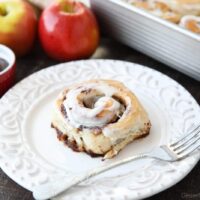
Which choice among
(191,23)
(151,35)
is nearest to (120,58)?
(151,35)

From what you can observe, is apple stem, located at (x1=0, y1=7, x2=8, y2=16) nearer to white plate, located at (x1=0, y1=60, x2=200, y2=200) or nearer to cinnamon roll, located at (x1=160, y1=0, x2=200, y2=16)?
white plate, located at (x1=0, y1=60, x2=200, y2=200)

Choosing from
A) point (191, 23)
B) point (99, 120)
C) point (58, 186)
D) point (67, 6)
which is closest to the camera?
point (58, 186)

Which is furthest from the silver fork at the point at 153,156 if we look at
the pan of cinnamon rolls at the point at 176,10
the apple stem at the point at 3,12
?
the apple stem at the point at 3,12

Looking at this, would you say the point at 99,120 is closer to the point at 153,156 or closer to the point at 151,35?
the point at 153,156

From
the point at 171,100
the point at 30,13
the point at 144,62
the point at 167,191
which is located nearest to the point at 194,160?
the point at 167,191

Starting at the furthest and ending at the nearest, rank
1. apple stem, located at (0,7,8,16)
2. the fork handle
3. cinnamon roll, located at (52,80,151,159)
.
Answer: apple stem, located at (0,7,8,16) → cinnamon roll, located at (52,80,151,159) → the fork handle

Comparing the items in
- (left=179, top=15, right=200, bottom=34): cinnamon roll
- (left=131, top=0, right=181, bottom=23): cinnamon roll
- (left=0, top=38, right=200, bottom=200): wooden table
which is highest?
(left=179, top=15, right=200, bottom=34): cinnamon roll

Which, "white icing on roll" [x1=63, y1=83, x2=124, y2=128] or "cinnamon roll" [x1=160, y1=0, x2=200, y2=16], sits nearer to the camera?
"white icing on roll" [x1=63, y1=83, x2=124, y2=128]

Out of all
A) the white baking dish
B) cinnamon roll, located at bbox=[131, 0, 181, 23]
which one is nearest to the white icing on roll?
the white baking dish
